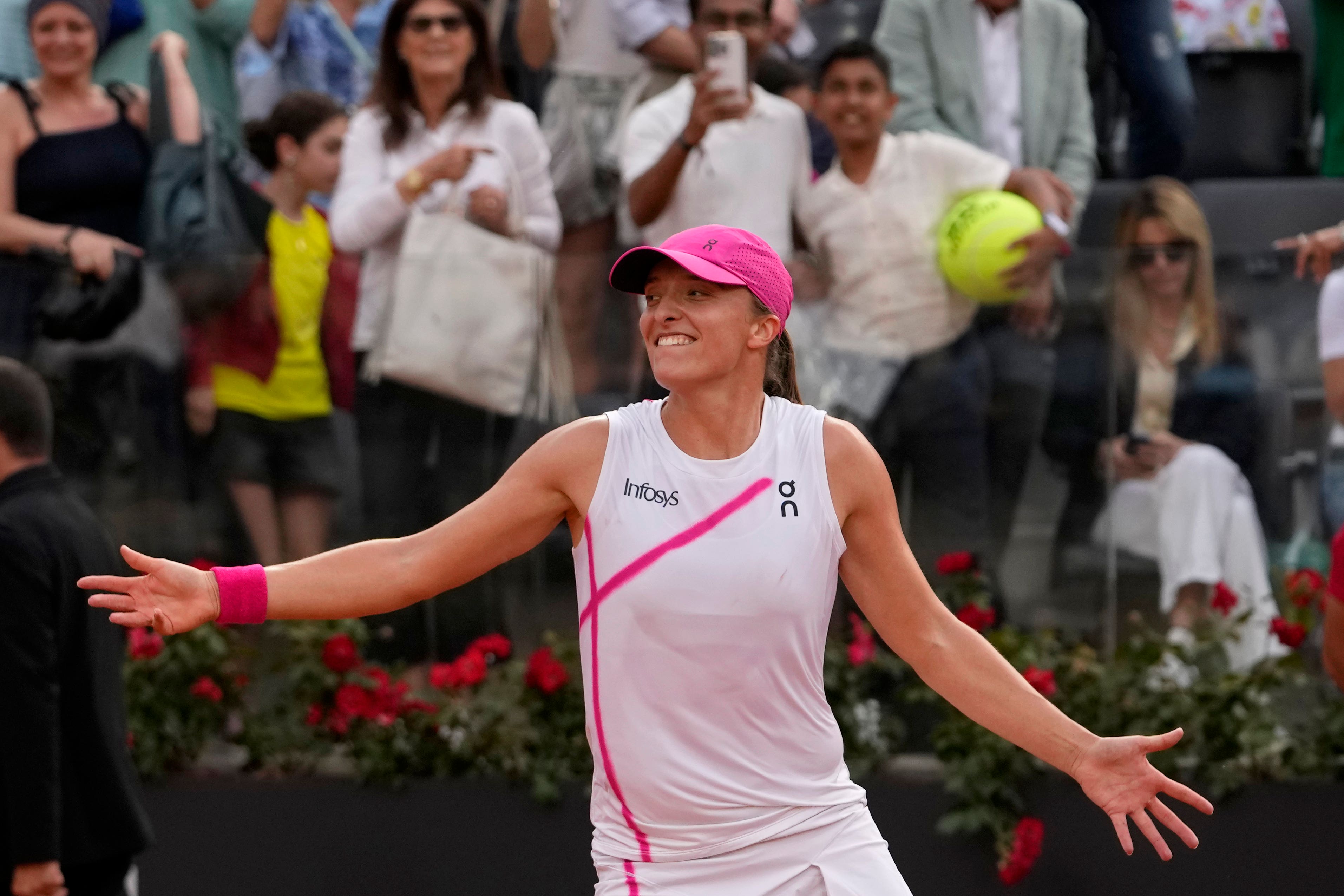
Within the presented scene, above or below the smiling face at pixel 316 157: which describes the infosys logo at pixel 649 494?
below

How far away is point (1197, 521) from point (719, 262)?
10.4 ft

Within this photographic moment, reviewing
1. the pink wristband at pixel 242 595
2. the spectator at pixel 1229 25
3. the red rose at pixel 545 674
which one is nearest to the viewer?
the pink wristband at pixel 242 595

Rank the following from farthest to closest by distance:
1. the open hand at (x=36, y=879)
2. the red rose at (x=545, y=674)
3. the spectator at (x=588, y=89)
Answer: the spectator at (x=588, y=89)
the red rose at (x=545, y=674)
the open hand at (x=36, y=879)

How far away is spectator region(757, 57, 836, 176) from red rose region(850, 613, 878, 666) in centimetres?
194

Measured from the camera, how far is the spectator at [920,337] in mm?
6133

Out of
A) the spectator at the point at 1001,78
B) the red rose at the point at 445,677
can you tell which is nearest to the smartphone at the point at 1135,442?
the spectator at the point at 1001,78

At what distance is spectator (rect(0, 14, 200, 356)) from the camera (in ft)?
20.8

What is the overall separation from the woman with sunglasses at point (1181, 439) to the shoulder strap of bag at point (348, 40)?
10.7ft

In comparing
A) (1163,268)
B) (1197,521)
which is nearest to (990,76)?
(1163,268)

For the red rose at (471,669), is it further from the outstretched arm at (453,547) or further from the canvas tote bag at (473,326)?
the outstretched arm at (453,547)

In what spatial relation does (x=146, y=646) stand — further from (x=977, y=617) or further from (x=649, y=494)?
(x=649, y=494)

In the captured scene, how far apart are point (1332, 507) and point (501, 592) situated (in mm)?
2812

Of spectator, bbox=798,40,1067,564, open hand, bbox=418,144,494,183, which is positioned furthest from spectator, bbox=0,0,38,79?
spectator, bbox=798,40,1067,564

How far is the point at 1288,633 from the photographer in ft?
18.8
